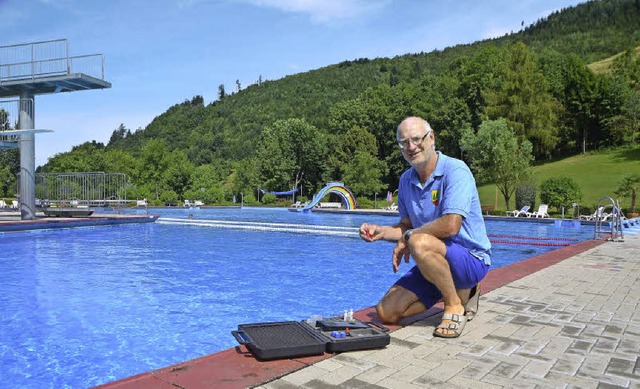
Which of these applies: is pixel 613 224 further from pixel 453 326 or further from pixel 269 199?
pixel 269 199

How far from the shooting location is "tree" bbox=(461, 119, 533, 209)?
95.2ft

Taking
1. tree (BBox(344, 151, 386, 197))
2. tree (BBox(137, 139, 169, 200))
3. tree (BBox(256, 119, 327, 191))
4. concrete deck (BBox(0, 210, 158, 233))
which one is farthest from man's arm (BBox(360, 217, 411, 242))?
tree (BBox(137, 139, 169, 200))

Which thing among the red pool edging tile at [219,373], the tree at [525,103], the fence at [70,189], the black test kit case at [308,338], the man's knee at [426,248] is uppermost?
the tree at [525,103]

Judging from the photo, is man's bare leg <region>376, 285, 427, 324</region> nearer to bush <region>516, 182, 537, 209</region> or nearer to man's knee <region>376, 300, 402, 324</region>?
man's knee <region>376, 300, 402, 324</region>

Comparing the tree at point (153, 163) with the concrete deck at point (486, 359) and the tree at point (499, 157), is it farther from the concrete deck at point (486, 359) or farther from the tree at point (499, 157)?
the concrete deck at point (486, 359)

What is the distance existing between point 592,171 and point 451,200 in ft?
138

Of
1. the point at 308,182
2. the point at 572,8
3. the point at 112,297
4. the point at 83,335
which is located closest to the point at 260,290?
the point at 112,297

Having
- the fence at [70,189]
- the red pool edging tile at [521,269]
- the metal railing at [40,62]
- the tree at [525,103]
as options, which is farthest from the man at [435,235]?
the tree at [525,103]

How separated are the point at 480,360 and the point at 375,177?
129 ft

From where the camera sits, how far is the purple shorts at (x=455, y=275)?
3.53m

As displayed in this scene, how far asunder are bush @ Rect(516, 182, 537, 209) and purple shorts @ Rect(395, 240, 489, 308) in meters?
24.9

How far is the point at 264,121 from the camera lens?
3268 inches

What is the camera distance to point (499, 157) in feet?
96.6

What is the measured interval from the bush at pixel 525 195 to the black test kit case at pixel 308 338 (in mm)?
25533
